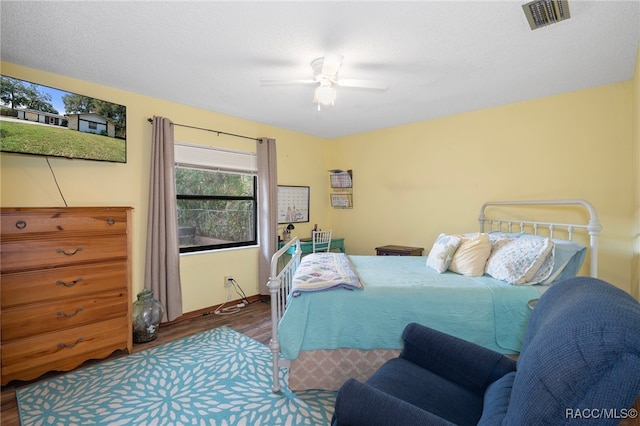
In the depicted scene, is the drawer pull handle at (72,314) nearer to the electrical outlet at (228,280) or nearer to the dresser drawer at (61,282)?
the dresser drawer at (61,282)

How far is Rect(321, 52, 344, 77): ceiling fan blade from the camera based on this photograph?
2.03 meters

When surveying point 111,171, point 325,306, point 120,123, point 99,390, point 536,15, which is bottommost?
point 99,390

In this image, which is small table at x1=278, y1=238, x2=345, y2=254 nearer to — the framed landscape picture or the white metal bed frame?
the white metal bed frame

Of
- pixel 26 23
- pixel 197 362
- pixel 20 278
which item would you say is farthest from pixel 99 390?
pixel 26 23

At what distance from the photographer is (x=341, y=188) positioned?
484cm

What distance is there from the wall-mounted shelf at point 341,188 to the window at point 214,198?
1336mm

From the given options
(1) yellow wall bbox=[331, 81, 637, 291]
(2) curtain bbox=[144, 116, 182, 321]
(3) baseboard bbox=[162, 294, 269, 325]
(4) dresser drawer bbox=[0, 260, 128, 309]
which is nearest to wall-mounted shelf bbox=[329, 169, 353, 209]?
(1) yellow wall bbox=[331, 81, 637, 291]

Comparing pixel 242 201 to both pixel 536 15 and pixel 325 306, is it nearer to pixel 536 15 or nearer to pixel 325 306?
pixel 325 306

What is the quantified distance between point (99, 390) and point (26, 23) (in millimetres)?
2415

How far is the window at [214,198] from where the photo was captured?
11.3 feet

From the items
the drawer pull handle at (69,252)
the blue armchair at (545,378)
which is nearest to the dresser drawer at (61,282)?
the drawer pull handle at (69,252)

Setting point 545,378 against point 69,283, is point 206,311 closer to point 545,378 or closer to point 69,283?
point 69,283

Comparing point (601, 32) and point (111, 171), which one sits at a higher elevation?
point (601, 32)

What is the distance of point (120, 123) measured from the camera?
2.78 meters
